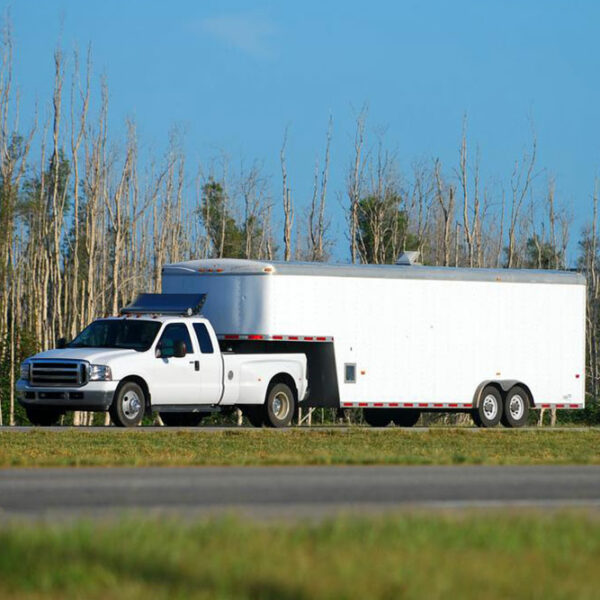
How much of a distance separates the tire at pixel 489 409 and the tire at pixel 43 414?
29.4ft

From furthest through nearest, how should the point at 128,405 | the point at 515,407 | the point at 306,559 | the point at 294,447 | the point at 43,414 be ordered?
the point at 515,407, the point at 43,414, the point at 128,405, the point at 294,447, the point at 306,559

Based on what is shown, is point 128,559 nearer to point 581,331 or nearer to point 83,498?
point 83,498

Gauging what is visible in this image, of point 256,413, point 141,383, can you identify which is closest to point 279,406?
point 256,413

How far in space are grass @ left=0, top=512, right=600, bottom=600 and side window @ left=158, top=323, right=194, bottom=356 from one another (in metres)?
17.9

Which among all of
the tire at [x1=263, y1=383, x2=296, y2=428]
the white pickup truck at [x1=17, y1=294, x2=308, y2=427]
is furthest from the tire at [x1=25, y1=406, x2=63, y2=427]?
the tire at [x1=263, y1=383, x2=296, y2=428]

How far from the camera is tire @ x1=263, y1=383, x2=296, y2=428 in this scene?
29562 mm

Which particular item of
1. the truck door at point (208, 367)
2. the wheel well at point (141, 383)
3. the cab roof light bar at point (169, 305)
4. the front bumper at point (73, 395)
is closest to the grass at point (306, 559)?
the front bumper at point (73, 395)

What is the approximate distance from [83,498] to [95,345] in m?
15.2

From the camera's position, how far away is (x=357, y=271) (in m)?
30.8

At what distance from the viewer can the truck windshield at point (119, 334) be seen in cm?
2803

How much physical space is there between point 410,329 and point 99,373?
734 centimetres

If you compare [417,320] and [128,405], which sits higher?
[417,320]

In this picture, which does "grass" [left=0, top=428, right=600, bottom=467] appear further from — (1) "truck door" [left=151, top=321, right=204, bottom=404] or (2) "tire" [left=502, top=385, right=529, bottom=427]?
(2) "tire" [left=502, top=385, right=529, bottom=427]

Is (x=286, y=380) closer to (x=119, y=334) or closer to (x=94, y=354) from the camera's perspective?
(x=119, y=334)
